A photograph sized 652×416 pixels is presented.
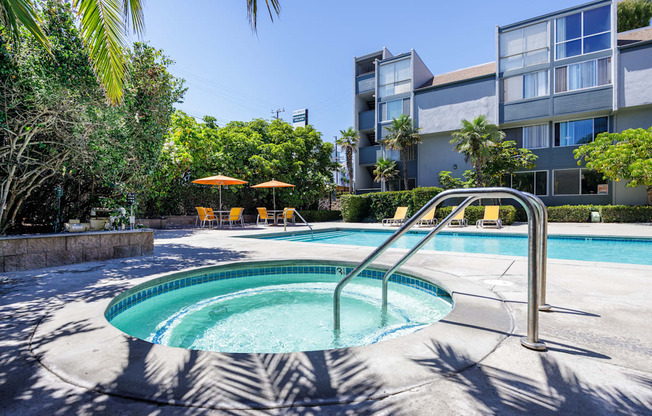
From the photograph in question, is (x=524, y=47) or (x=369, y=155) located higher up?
(x=524, y=47)

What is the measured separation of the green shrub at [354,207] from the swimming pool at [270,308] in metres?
13.3

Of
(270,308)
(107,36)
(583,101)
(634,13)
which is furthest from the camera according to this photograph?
(634,13)

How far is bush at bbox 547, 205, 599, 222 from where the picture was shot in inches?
606

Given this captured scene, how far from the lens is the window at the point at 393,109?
21.7 metres

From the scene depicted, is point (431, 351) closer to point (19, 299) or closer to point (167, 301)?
point (167, 301)

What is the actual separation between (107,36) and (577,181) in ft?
67.8

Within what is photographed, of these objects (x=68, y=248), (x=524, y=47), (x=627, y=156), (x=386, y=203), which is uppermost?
(x=524, y=47)

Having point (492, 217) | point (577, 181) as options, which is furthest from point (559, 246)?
point (577, 181)

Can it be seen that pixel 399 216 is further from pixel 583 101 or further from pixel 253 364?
pixel 253 364

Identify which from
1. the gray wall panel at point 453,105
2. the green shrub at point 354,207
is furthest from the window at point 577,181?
the green shrub at point 354,207

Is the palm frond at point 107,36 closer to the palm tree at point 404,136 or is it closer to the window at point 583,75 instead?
the palm tree at point 404,136

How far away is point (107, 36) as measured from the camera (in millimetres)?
4035

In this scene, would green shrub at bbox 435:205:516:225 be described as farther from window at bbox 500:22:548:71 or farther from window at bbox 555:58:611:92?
window at bbox 500:22:548:71

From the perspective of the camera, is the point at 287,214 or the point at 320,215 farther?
the point at 320,215
